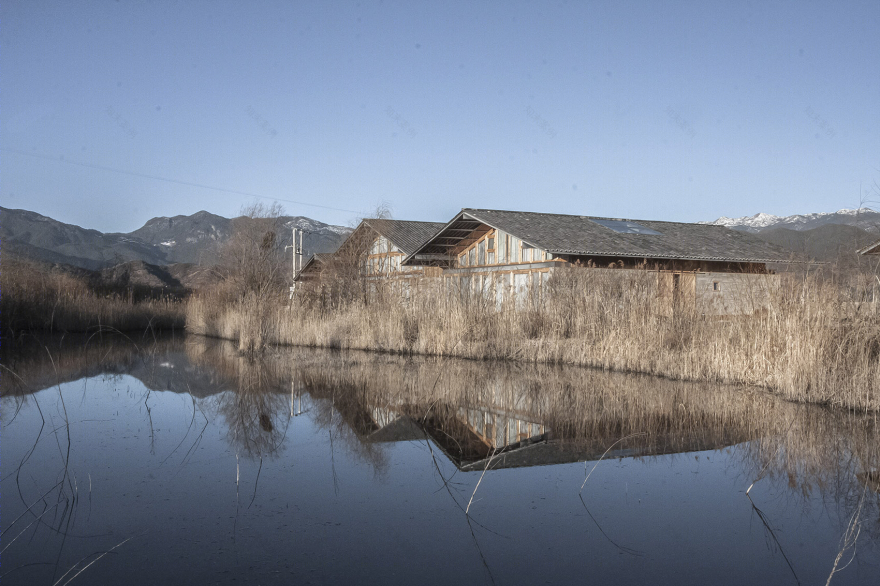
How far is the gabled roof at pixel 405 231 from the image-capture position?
30.8 meters

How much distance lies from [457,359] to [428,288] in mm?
3282

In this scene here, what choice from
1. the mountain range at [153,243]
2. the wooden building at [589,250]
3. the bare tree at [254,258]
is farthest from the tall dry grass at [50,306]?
the mountain range at [153,243]

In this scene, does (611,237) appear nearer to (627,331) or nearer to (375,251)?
(375,251)

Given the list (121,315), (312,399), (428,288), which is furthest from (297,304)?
(312,399)

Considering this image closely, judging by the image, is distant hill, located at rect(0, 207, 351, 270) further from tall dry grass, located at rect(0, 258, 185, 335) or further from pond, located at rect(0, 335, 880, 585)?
pond, located at rect(0, 335, 880, 585)

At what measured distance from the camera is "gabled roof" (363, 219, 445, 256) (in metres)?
30.8

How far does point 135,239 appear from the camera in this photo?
150125mm

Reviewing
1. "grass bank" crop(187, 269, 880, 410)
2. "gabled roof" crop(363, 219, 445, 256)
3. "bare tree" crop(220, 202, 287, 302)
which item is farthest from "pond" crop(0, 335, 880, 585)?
"gabled roof" crop(363, 219, 445, 256)

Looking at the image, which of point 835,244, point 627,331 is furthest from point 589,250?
point 627,331

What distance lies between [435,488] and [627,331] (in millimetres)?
8700

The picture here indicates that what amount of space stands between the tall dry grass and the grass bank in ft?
14.6

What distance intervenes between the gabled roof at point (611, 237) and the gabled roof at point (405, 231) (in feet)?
5.87

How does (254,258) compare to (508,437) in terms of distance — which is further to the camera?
(254,258)

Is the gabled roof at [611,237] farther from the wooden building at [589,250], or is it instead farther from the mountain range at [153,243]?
the mountain range at [153,243]
